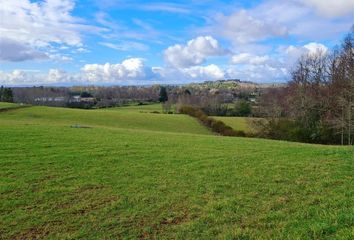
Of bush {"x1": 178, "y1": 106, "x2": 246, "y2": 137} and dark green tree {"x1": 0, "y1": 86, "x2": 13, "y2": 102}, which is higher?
dark green tree {"x1": 0, "y1": 86, "x2": 13, "y2": 102}

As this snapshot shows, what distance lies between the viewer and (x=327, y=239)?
237 inches

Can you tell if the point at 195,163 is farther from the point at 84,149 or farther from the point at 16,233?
the point at 16,233

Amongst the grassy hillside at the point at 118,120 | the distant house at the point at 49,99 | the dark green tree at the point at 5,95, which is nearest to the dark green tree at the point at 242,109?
the grassy hillside at the point at 118,120

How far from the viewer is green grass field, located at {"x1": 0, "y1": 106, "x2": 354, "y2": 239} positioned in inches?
279

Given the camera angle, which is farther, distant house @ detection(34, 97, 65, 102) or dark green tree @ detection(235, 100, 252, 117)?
distant house @ detection(34, 97, 65, 102)

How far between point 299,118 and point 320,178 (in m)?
47.1

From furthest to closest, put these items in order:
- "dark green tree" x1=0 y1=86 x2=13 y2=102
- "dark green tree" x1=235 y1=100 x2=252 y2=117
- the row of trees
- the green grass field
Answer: "dark green tree" x1=0 y1=86 x2=13 y2=102, "dark green tree" x1=235 y1=100 x2=252 y2=117, the row of trees, the green grass field

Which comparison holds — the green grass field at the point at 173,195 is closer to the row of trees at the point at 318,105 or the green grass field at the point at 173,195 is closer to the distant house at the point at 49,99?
the row of trees at the point at 318,105

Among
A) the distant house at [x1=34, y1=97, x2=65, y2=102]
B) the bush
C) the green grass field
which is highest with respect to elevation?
the distant house at [x1=34, y1=97, x2=65, y2=102]

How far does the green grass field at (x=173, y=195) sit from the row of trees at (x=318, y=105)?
3226cm

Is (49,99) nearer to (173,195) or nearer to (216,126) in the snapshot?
(216,126)

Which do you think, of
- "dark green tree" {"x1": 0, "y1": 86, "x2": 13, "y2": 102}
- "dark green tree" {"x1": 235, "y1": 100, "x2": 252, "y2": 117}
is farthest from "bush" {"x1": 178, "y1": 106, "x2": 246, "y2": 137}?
"dark green tree" {"x1": 0, "y1": 86, "x2": 13, "y2": 102}

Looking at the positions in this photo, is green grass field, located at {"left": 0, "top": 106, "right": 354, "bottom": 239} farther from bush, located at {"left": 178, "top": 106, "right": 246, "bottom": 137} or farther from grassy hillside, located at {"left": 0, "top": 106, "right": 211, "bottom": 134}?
bush, located at {"left": 178, "top": 106, "right": 246, "bottom": 137}

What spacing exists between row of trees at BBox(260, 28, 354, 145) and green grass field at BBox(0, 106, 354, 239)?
32.3m
